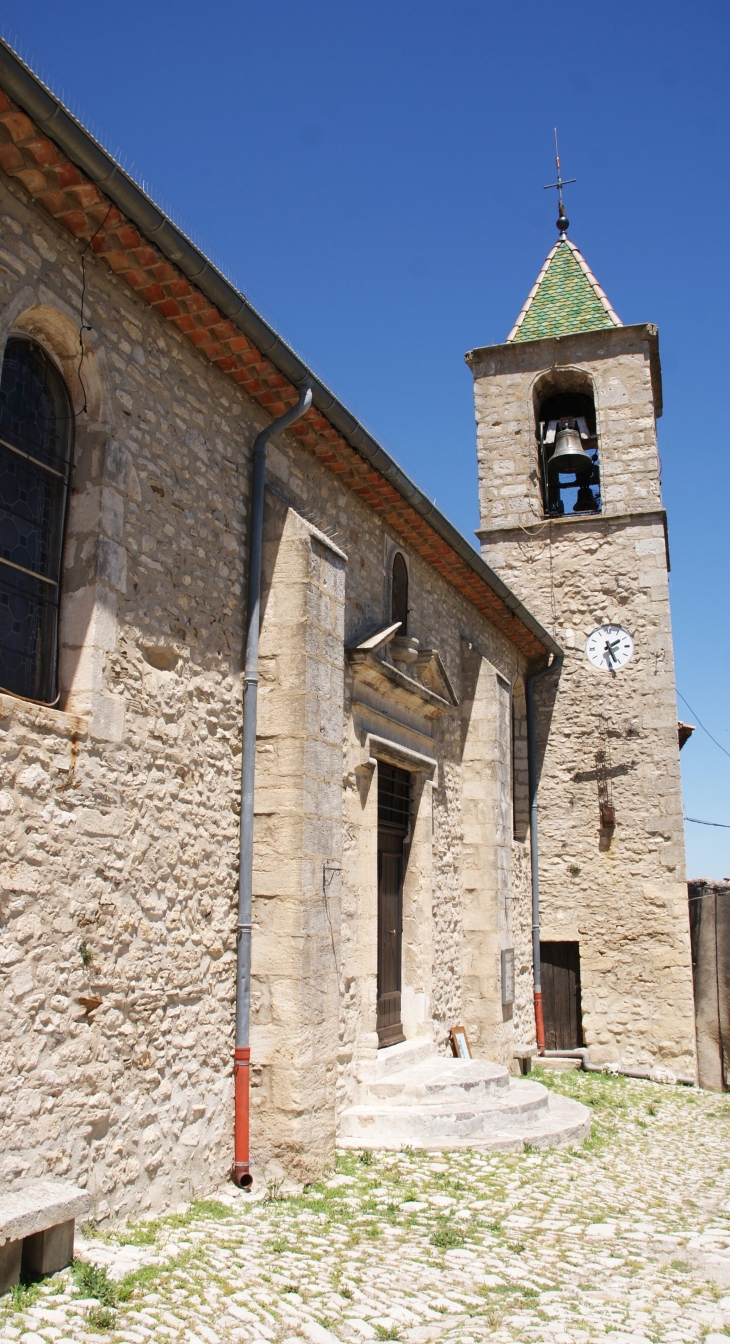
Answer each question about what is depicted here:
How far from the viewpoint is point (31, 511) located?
4738 millimetres

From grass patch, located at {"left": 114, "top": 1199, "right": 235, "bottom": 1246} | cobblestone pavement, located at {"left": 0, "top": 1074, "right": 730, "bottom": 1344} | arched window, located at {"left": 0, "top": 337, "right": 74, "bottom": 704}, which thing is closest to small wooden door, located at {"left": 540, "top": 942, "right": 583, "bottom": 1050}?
cobblestone pavement, located at {"left": 0, "top": 1074, "right": 730, "bottom": 1344}

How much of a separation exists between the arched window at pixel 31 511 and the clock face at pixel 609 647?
28.6ft

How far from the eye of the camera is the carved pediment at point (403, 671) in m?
7.56

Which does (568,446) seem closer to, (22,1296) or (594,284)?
(594,284)

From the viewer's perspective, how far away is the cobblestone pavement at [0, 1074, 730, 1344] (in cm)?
369

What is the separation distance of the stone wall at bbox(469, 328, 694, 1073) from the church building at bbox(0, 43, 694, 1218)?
85.1 inches

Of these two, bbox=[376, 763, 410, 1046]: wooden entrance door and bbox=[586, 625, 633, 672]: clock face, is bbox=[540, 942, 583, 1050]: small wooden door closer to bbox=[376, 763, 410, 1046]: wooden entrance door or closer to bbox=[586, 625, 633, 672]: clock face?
bbox=[586, 625, 633, 672]: clock face

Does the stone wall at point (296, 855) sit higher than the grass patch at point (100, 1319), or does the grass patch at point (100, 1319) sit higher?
the stone wall at point (296, 855)

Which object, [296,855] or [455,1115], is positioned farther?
[455,1115]

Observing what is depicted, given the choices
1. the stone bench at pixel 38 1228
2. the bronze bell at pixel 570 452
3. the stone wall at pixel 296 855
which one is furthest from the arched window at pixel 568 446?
the stone bench at pixel 38 1228

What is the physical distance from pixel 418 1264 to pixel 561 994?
7809 mm

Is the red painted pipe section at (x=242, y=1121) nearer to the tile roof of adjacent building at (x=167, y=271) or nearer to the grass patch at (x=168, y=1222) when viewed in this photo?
the grass patch at (x=168, y=1222)

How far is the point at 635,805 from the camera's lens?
12.0 m

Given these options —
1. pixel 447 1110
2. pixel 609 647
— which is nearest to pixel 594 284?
pixel 609 647
